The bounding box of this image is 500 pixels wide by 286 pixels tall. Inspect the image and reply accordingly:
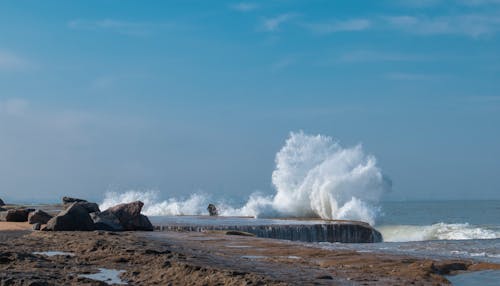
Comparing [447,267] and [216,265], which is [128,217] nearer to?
[216,265]

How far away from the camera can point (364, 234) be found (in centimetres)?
2616

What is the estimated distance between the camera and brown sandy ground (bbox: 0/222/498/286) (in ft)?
30.0

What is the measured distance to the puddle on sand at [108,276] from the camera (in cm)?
905

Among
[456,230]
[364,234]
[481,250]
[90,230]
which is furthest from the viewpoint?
[456,230]

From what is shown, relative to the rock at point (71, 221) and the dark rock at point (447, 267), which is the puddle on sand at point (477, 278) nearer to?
the dark rock at point (447, 267)

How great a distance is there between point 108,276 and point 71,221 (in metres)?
10.2

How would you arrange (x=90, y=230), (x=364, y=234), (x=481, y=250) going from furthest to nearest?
1. (x=364, y=234)
2. (x=90, y=230)
3. (x=481, y=250)

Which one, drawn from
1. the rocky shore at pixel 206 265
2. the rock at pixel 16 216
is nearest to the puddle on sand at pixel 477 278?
the rocky shore at pixel 206 265

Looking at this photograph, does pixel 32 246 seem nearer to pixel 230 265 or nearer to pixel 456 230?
pixel 230 265

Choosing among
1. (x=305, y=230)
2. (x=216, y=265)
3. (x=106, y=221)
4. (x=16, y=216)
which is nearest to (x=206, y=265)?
(x=216, y=265)

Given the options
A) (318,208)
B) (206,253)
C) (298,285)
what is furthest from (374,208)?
(298,285)

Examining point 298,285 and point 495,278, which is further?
point 495,278

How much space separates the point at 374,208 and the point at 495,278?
26.9 meters

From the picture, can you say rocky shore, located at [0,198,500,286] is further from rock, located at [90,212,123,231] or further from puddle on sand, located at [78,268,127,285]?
rock, located at [90,212,123,231]
